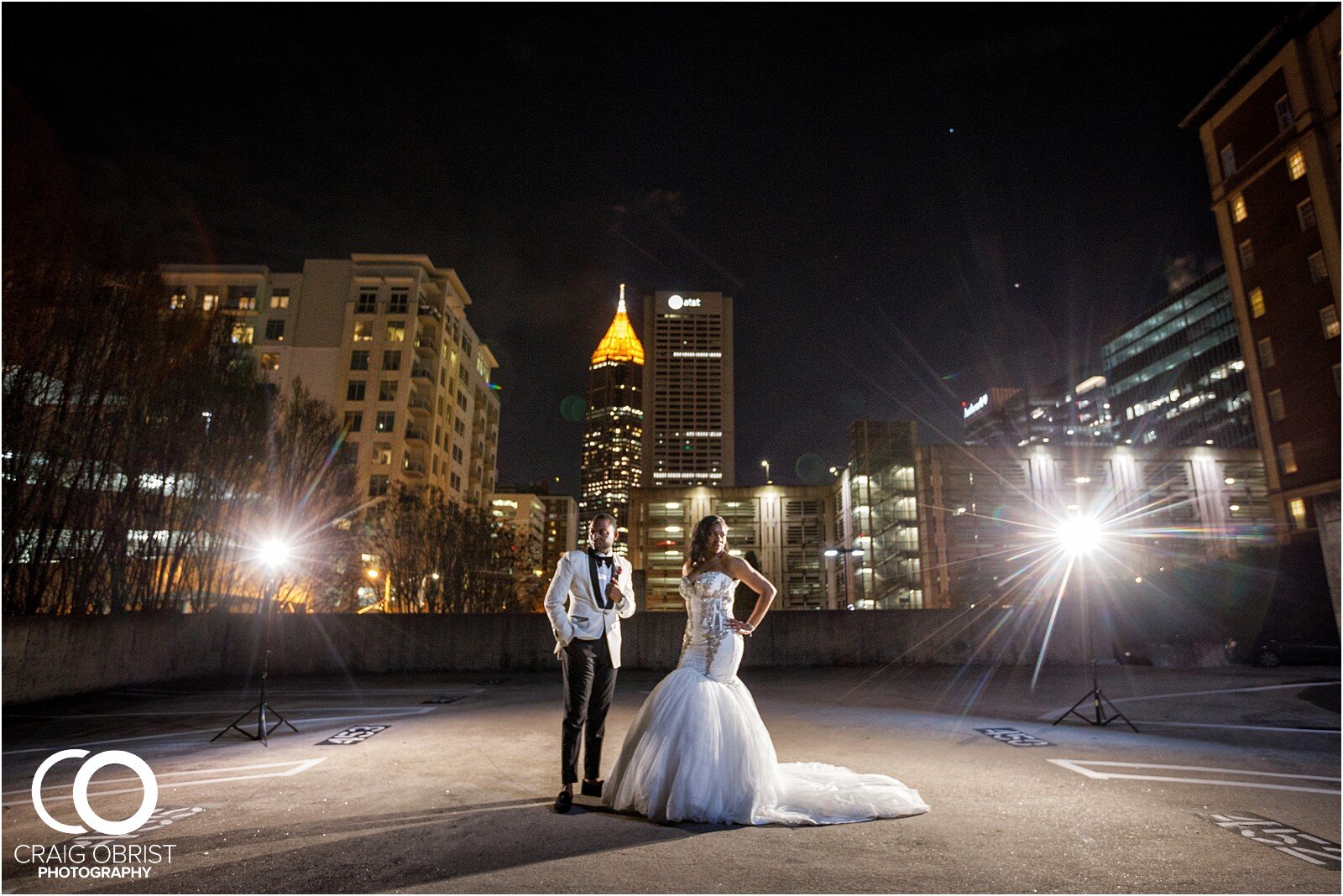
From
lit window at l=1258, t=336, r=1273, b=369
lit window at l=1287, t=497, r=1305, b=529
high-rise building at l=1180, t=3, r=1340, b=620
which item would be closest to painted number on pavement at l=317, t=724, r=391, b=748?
high-rise building at l=1180, t=3, r=1340, b=620

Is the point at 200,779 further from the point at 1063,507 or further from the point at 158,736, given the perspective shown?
the point at 1063,507

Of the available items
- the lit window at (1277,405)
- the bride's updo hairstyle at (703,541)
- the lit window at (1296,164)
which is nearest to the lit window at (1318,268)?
the lit window at (1296,164)

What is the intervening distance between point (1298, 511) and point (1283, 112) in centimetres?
2130

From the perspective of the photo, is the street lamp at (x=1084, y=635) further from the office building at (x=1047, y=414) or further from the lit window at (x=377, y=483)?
the office building at (x=1047, y=414)

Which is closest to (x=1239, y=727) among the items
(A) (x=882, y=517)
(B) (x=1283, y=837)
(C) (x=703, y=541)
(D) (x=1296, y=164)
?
(B) (x=1283, y=837)

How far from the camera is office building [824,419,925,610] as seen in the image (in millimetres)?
58875

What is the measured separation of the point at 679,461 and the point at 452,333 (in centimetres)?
11308

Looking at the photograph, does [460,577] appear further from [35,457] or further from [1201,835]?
[1201,835]

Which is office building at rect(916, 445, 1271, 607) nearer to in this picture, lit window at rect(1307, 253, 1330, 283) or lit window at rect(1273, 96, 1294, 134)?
lit window at rect(1307, 253, 1330, 283)

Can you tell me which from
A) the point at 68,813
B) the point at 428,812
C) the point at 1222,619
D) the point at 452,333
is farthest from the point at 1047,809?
the point at 452,333

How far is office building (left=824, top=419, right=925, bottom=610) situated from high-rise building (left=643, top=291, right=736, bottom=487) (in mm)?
103118

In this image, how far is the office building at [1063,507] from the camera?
55.3m

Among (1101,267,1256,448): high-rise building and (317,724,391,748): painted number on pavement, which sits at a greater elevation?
(1101,267,1256,448): high-rise building

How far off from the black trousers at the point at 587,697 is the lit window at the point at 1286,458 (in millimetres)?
44735
